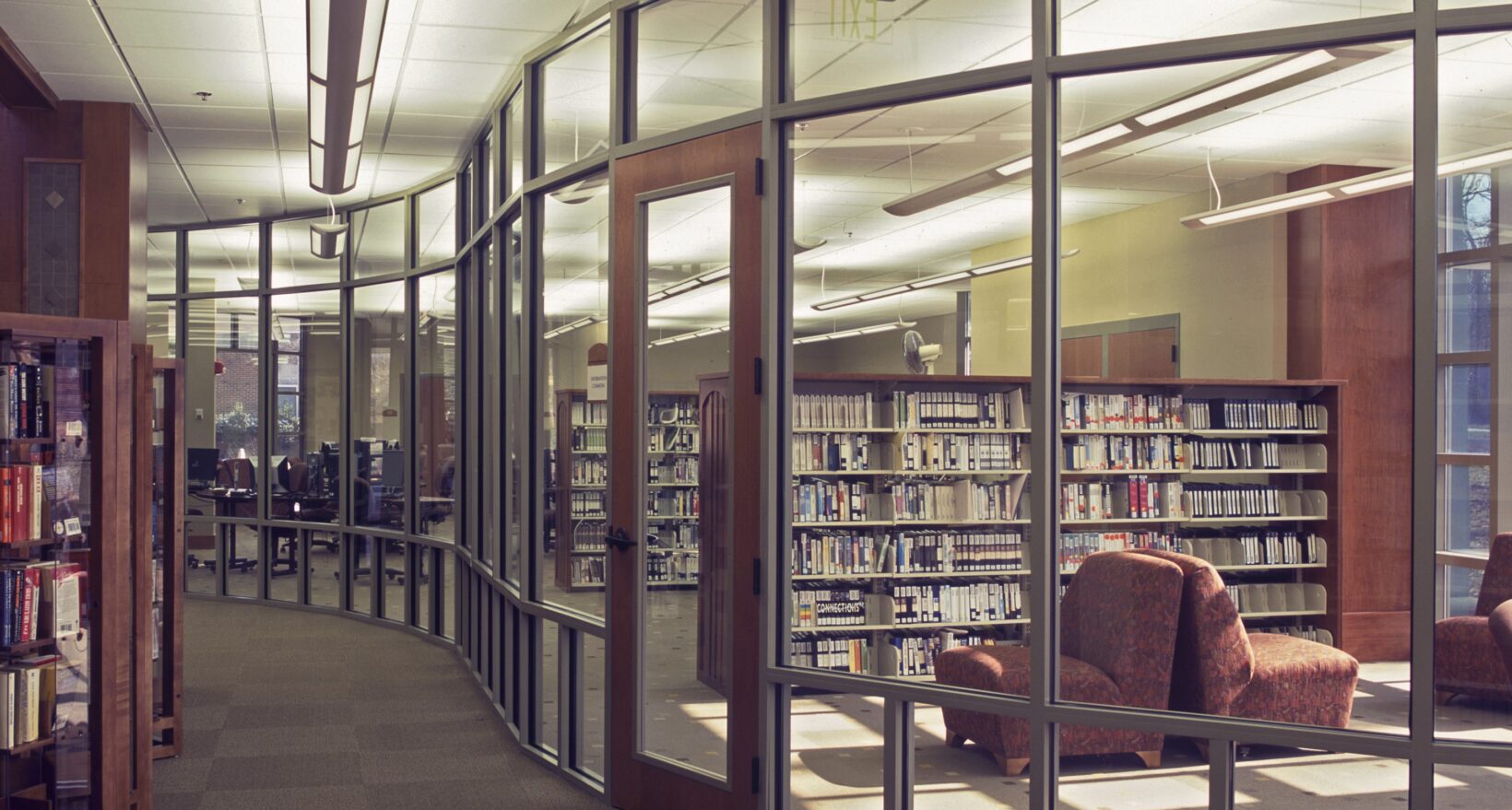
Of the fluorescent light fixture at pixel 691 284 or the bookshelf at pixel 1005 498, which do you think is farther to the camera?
the fluorescent light fixture at pixel 691 284

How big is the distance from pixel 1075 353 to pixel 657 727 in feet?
6.94

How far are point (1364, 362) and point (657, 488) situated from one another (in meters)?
2.37

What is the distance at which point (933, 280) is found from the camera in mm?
3830

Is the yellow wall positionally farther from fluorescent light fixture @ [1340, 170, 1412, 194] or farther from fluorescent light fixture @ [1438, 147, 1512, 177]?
fluorescent light fixture @ [1438, 147, 1512, 177]

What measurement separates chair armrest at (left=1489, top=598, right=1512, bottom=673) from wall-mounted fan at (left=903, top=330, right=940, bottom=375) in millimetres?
1570

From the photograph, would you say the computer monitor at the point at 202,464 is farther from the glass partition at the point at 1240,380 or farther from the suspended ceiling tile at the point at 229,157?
the glass partition at the point at 1240,380

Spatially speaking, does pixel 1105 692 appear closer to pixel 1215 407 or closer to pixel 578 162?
pixel 1215 407

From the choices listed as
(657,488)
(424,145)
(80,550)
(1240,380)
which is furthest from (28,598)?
(424,145)

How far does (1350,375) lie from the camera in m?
3.26

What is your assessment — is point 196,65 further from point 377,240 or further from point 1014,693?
point 1014,693

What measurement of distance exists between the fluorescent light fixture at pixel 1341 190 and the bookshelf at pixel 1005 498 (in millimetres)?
444

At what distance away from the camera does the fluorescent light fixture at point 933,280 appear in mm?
3621

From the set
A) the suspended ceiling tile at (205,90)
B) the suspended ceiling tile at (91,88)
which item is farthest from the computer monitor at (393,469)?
the suspended ceiling tile at (91,88)

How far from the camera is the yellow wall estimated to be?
132 inches
